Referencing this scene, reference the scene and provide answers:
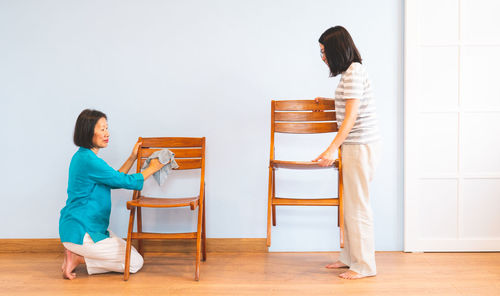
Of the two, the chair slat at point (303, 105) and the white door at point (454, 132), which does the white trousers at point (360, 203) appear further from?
the white door at point (454, 132)

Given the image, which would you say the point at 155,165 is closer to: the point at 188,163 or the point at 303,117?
the point at 188,163

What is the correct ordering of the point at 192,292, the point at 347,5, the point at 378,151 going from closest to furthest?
the point at 192,292
the point at 378,151
the point at 347,5

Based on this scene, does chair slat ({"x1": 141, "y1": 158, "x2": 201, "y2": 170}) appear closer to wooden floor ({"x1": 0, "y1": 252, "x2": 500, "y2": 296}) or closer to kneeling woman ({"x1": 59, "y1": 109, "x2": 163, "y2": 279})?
kneeling woman ({"x1": 59, "y1": 109, "x2": 163, "y2": 279})

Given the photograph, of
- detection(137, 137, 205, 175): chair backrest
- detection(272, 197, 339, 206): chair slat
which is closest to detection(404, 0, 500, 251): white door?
detection(272, 197, 339, 206): chair slat

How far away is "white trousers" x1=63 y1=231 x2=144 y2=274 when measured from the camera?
247 cm

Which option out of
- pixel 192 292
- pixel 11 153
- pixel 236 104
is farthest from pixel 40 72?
pixel 192 292

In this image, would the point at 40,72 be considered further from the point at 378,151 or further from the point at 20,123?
the point at 378,151

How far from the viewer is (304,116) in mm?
2725

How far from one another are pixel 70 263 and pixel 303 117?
5.35ft

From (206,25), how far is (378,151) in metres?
1.42

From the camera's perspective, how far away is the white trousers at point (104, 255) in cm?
247

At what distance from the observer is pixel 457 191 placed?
291cm

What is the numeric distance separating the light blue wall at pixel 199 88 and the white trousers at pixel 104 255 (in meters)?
0.44

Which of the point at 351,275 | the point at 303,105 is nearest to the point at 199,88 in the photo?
the point at 303,105
